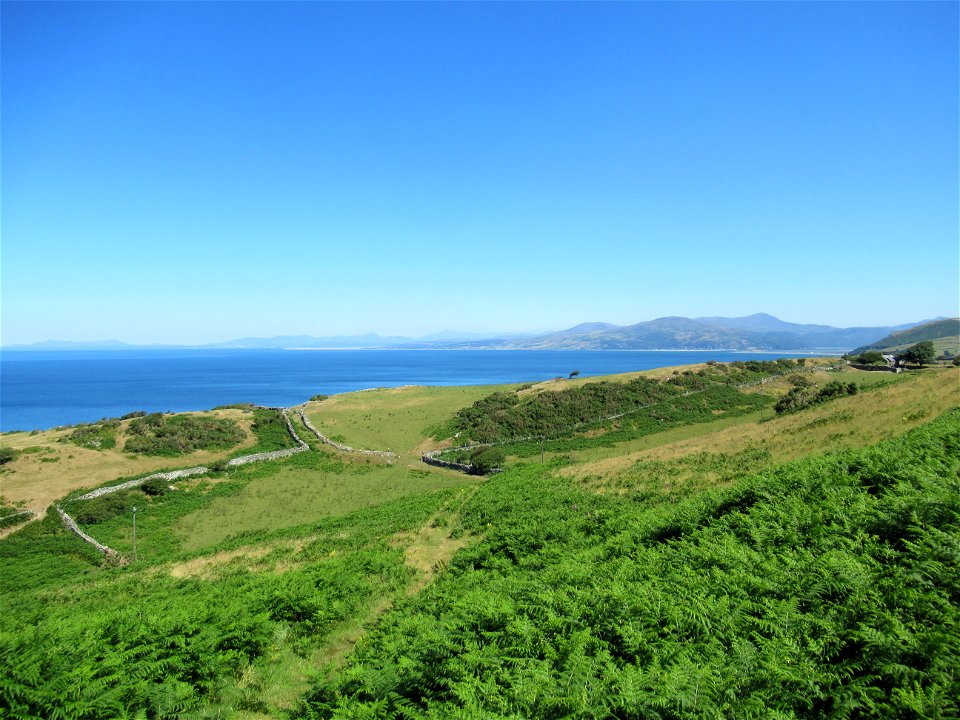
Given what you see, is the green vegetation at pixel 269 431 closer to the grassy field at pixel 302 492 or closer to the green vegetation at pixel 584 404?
the grassy field at pixel 302 492

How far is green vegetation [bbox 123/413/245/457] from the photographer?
149 feet

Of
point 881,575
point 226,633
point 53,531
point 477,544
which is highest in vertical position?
point 881,575

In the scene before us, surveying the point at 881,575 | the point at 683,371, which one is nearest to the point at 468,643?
the point at 881,575

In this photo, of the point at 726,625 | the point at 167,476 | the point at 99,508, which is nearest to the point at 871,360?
the point at 726,625

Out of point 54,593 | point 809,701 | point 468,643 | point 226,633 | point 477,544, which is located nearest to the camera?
point 809,701

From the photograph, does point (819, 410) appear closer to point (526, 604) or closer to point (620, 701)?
point (526, 604)

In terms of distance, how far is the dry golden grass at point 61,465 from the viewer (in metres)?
34.0

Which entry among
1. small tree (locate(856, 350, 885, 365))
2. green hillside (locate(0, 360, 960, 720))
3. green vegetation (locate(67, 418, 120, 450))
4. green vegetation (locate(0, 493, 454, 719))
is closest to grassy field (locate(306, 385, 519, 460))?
green vegetation (locate(67, 418, 120, 450))

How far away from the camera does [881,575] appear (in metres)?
6.80

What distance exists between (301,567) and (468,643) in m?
13.5

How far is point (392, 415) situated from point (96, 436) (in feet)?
102

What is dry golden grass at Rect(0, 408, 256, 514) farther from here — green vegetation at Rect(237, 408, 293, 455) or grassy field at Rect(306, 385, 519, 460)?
grassy field at Rect(306, 385, 519, 460)

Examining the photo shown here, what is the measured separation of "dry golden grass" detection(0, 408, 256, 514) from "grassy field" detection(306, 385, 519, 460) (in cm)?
1122

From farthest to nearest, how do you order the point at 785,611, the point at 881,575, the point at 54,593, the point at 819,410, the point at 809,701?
the point at 819,410 < the point at 54,593 < the point at 881,575 < the point at 785,611 < the point at 809,701
